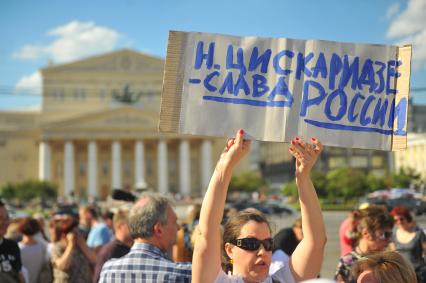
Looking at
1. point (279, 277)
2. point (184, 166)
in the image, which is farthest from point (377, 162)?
point (279, 277)

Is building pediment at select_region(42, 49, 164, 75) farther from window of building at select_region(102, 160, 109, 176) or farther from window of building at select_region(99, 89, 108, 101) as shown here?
window of building at select_region(102, 160, 109, 176)

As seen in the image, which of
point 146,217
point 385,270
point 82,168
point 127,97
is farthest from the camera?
point 82,168

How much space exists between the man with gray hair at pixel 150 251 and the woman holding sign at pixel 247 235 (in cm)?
56

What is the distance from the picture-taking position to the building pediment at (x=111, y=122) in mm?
73938

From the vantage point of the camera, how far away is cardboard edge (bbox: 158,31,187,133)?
329 cm

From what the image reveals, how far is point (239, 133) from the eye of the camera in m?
3.19

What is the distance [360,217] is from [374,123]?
2.02 m

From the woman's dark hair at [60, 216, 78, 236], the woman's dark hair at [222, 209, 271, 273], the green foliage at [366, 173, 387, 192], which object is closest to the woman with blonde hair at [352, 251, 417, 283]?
the woman's dark hair at [222, 209, 271, 273]

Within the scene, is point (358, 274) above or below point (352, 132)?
below

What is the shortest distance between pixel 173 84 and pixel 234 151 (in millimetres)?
528

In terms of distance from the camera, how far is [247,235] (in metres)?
3.19

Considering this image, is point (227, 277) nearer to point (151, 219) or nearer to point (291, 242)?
point (151, 219)

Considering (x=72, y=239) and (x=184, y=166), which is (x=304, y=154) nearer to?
(x=72, y=239)

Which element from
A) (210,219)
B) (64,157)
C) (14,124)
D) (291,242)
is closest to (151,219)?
(210,219)
